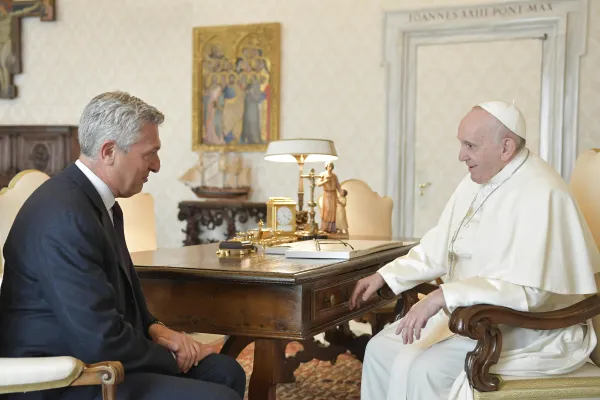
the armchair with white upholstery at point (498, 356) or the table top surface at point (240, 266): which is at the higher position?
the table top surface at point (240, 266)

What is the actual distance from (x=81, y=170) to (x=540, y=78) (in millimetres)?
5754

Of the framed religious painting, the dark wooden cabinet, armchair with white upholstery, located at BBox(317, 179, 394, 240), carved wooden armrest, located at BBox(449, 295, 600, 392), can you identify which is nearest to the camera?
carved wooden armrest, located at BBox(449, 295, 600, 392)

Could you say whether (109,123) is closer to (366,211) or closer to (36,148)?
(366,211)

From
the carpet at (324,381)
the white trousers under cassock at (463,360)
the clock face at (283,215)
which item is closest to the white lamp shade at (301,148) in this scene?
the clock face at (283,215)

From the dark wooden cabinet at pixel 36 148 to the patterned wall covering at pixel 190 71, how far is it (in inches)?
10.4

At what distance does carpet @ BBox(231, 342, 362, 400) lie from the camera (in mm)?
4562

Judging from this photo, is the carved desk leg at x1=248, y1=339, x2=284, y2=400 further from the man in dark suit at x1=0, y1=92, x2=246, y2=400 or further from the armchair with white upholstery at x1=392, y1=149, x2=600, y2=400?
the armchair with white upholstery at x1=392, y1=149, x2=600, y2=400

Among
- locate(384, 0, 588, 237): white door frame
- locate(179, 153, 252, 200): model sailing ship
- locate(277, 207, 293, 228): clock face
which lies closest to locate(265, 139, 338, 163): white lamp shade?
locate(277, 207, 293, 228): clock face

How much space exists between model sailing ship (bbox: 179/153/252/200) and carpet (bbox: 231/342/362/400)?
269cm

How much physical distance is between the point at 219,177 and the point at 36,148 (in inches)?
92.0

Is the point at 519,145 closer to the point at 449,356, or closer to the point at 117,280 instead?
the point at 449,356

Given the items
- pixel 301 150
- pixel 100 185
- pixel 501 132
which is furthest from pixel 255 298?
pixel 301 150

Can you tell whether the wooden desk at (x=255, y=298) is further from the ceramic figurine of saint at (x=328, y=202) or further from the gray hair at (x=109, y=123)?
the ceramic figurine of saint at (x=328, y=202)

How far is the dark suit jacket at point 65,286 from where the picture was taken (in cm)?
208
